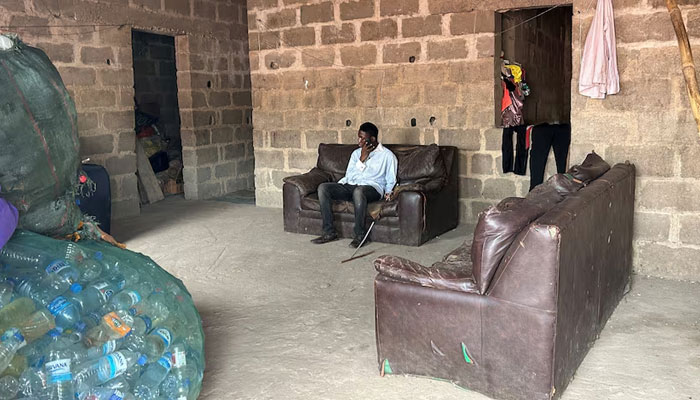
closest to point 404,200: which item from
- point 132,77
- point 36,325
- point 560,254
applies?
point 560,254

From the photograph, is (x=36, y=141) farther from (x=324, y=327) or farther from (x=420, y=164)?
(x=420, y=164)

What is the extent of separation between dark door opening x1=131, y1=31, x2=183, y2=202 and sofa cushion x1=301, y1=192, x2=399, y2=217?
3.16 metres

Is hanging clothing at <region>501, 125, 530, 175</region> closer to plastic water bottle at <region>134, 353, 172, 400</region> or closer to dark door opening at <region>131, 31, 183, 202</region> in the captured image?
plastic water bottle at <region>134, 353, 172, 400</region>

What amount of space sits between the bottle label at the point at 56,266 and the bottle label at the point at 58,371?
392mm

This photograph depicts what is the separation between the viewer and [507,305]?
2.45 meters

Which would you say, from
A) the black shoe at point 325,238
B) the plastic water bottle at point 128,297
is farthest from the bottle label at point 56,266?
the black shoe at point 325,238

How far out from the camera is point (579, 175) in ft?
11.0

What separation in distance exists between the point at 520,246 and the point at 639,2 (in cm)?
275

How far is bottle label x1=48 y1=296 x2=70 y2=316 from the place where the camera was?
2309 mm

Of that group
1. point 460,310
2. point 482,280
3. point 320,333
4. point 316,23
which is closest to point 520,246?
point 482,280

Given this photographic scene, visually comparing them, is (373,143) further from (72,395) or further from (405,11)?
(72,395)

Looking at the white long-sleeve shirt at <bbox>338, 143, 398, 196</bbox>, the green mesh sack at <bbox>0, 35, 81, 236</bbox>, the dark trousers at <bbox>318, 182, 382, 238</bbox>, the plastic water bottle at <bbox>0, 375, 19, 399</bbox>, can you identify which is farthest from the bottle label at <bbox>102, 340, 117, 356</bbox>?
the white long-sleeve shirt at <bbox>338, 143, 398, 196</bbox>

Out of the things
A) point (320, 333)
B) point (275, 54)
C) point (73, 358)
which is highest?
point (275, 54)

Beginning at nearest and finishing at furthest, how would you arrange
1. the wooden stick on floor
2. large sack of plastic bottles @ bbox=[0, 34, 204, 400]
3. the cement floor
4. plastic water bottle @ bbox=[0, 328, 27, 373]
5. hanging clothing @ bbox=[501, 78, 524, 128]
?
plastic water bottle @ bbox=[0, 328, 27, 373]
large sack of plastic bottles @ bbox=[0, 34, 204, 400]
the cement floor
the wooden stick on floor
hanging clothing @ bbox=[501, 78, 524, 128]
